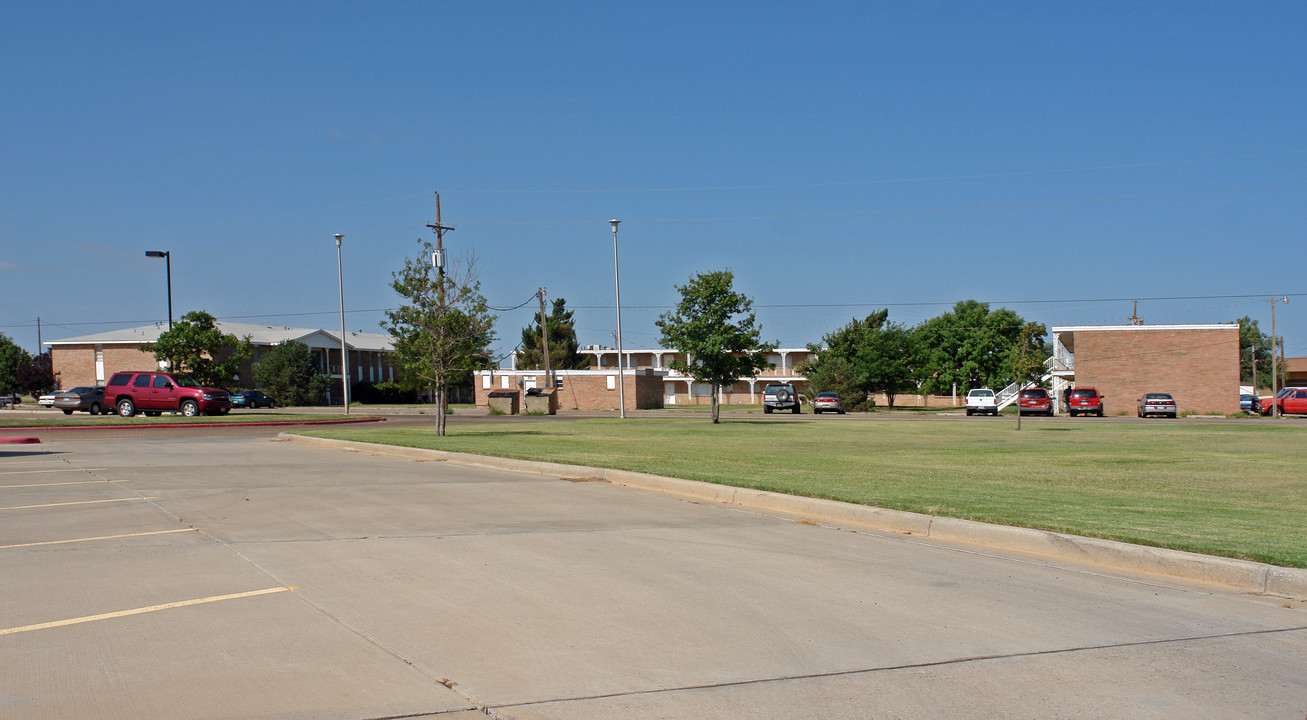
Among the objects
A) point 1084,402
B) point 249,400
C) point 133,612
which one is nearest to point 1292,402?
point 1084,402

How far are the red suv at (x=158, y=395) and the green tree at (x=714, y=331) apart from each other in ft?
58.2

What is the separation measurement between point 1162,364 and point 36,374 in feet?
324

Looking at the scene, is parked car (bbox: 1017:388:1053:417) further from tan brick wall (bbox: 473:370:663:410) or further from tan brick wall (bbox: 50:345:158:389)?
tan brick wall (bbox: 50:345:158:389)

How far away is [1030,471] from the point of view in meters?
16.3

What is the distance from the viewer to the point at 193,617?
20.3 ft

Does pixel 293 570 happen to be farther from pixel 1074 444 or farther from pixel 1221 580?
pixel 1074 444

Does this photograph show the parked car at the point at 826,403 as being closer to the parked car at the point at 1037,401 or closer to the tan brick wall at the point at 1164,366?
the parked car at the point at 1037,401

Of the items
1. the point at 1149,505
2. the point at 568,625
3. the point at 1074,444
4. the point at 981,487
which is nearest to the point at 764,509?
the point at 981,487

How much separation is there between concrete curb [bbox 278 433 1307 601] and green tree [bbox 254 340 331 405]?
62420 mm

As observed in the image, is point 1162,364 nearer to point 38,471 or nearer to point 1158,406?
point 1158,406

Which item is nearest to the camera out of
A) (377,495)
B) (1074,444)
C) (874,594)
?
(874,594)

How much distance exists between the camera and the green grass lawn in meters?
9.71

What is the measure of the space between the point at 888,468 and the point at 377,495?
8.22 meters

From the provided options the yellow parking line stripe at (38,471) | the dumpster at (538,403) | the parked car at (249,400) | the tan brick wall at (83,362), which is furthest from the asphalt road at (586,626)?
the tan brick wall at (83,362)
